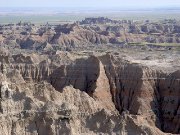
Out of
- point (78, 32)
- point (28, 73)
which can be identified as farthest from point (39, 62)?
point (78, 32)

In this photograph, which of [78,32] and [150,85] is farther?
[78,32]

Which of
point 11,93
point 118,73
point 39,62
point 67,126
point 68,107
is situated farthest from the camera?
point 39,62

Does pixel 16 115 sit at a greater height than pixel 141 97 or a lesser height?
greater

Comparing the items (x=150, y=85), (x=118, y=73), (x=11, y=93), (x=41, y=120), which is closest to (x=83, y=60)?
(x=118, y=73)

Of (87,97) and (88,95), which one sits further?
(88,95)

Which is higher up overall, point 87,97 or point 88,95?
point 87,97

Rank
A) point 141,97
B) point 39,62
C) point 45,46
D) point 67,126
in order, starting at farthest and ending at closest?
point 45,46
point 39,62
point 141,97
point 67,126

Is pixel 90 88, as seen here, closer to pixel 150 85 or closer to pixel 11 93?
pixel 150 85

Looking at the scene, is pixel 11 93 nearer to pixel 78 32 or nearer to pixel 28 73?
pixel 28 73
